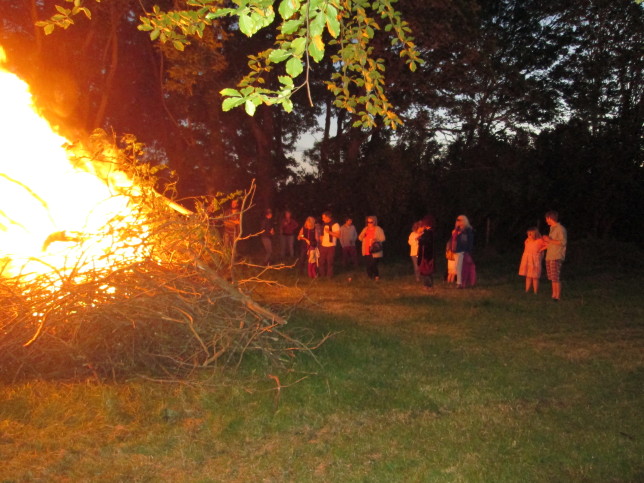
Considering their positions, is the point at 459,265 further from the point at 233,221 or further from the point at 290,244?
the point at 290,244

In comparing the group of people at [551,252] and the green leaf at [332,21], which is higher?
the green leaf at [332,21]

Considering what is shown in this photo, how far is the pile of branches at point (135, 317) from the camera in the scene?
19.1 feet

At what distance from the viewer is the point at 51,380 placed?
5785 millimetres

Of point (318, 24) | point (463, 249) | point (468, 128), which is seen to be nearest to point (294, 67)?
point (318, 24)

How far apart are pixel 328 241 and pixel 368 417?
9534mm

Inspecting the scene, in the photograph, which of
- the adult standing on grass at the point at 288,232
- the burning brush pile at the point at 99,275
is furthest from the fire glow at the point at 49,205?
the adult standing on grass at the point at 288,232

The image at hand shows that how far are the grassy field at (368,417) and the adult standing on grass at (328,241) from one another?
6.27 m

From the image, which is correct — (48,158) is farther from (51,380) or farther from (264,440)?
(264,440)

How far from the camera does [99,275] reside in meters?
6.05

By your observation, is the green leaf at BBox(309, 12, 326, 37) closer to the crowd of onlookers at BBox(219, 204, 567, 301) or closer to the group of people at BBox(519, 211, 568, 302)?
the crowd of onlookers at BBox(219, 204, 567, 301)

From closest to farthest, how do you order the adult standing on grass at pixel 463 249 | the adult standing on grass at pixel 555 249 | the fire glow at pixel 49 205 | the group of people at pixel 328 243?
the fire glow at pixel 49 205, the adult standing on grass at pixel 555 249, the adult standing on grass at pixel 463 249, the group of people at pixel 328 243

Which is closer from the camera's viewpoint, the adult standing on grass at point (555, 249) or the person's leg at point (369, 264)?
the adult standing on grass at point (555, 249)

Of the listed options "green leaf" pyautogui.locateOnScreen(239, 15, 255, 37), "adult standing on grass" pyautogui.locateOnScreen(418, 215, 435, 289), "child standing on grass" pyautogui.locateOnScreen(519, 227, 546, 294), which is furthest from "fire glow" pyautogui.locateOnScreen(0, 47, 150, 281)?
"child standing on grass" pyautogui.locateOnScreen(519, 227, 546, 294)

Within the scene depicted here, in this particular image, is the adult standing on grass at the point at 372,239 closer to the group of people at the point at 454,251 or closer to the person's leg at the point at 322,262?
the group of people at the point at 454,251
